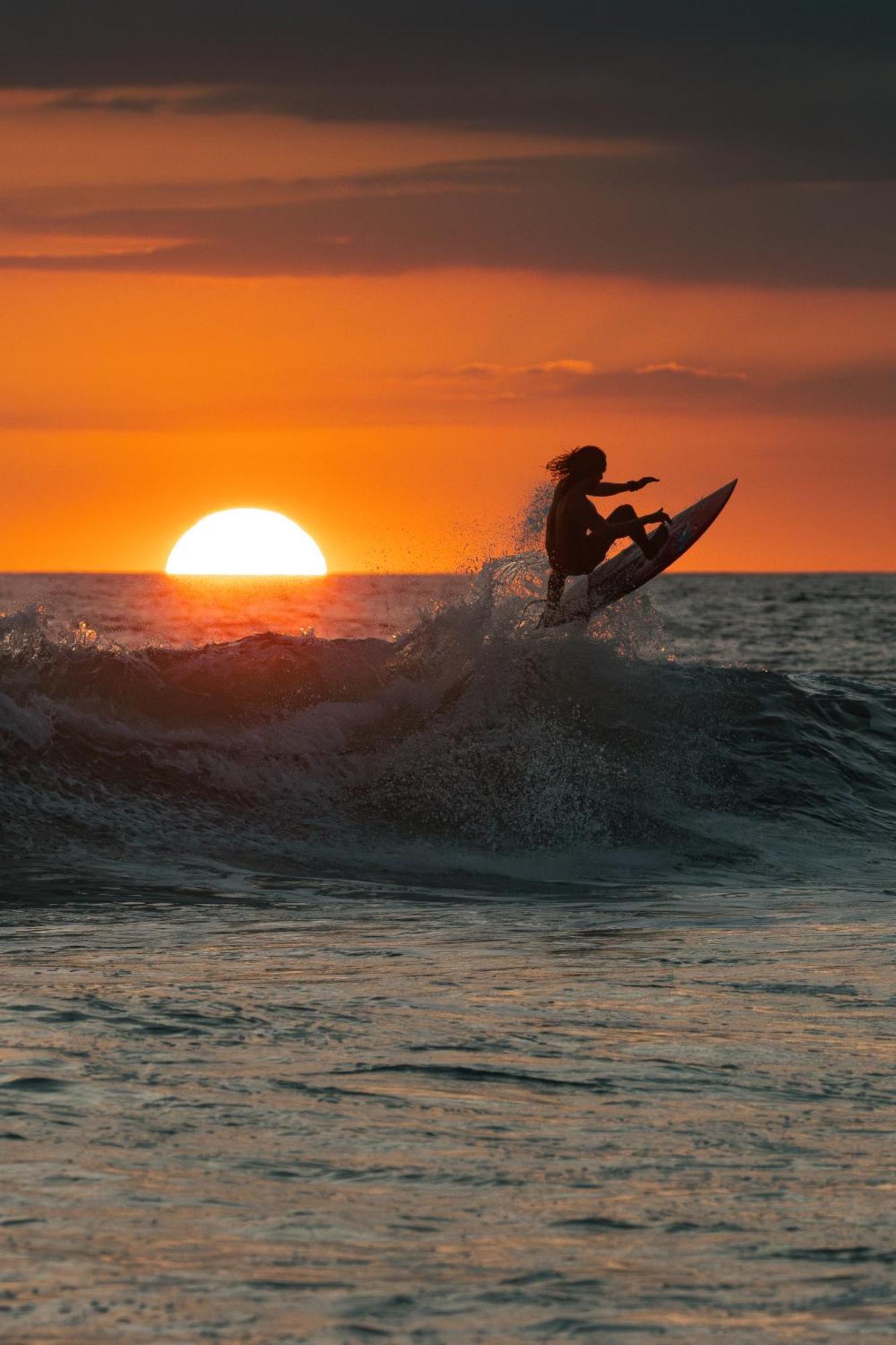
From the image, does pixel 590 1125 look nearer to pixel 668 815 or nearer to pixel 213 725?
pixel 668 815

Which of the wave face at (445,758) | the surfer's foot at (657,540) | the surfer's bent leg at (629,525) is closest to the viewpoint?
the wave face at (445,758)

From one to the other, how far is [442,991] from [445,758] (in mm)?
6995

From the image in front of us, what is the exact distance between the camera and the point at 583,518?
47.6ft

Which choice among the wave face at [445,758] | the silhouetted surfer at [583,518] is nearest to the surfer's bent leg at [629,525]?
the silhouetted surfer at [583,518]

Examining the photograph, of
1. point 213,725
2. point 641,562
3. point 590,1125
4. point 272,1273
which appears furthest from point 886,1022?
point 641,562

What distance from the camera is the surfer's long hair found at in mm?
14586

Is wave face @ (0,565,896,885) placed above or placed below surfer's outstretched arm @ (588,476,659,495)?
below

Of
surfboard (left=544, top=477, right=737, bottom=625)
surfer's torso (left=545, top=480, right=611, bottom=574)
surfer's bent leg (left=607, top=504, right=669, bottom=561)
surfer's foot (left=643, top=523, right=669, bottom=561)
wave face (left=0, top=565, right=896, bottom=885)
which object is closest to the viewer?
wave face (left=0, top=565, right=896, bottom=885)

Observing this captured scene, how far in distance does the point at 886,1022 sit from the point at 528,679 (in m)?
8.94

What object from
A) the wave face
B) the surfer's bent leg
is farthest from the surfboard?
the surfer's bent leg

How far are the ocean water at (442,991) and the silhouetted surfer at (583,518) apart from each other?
4.11 feet

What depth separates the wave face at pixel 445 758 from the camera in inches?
475

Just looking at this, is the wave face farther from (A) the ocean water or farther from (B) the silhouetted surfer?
(B) the silhouetted surfer

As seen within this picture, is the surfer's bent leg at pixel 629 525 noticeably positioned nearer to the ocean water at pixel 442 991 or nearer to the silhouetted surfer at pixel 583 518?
the silhouetted surfer at pixel 583 518
